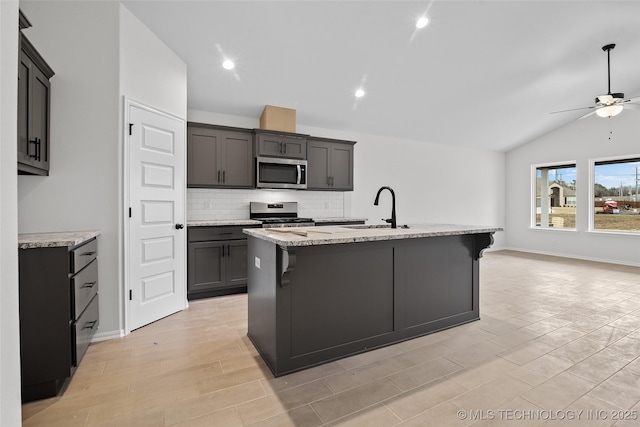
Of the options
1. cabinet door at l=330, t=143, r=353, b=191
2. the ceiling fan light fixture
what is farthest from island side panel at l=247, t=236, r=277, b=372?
the ceiling fan light fixture

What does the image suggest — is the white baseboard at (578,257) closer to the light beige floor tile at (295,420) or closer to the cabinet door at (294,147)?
the cabinet door at (294,147)

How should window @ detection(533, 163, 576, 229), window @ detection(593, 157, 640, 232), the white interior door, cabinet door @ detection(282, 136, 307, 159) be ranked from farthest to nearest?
window @ detection(533, 163, 576, 229) < window @ detection(593, 157, 640, 232) < cabinet door @ detection(282, 136, 307, 159) < the white interior door

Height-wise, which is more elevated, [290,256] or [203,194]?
[203,194]

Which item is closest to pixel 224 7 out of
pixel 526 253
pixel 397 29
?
pixel 397 29

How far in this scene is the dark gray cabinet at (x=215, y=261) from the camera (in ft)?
12.5

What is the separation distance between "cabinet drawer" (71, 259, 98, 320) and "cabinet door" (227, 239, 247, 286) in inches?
62.1

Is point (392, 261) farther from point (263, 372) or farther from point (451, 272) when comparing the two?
point (263, 372)

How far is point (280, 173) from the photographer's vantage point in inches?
187

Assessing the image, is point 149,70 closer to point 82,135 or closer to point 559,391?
point 82,135

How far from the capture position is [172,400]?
72.6 inches

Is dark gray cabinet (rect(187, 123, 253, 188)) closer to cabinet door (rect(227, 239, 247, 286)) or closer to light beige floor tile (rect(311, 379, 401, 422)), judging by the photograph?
cabinet door (rect(227, 239, 247, 286))

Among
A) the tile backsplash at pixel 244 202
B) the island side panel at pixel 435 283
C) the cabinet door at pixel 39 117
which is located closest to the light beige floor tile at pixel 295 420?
the island side panel at pixel 435 283

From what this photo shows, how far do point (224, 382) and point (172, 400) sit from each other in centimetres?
32

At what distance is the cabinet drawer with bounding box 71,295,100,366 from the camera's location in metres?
2.02
